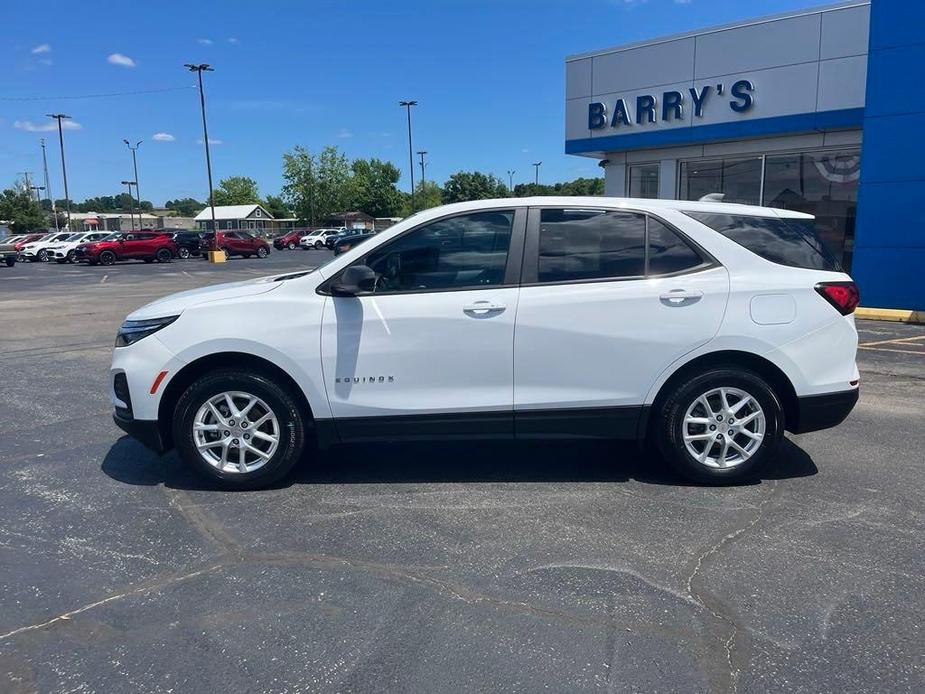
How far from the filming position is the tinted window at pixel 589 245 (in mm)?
4543

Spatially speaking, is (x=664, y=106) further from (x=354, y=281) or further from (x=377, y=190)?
(x=377, y=190)

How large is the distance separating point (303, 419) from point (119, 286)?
20264 mm

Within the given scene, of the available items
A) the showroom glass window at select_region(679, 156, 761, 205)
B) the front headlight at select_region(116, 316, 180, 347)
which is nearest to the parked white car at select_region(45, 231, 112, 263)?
the showroom glass window at select_region(679, 156, 761, 205)

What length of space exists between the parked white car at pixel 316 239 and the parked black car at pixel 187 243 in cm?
1804

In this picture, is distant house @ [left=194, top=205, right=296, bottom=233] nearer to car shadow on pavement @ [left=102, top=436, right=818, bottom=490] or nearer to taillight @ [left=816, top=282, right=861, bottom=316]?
car shadow on pavement @ [left=102, top=436, right=818, bottom=490]

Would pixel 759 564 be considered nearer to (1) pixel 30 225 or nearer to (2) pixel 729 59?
(2) pixel 729 59

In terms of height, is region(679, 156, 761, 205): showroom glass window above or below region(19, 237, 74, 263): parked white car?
above

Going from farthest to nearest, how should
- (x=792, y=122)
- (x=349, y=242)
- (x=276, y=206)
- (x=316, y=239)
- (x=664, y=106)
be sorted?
1. (x=276, y=206)
2. (x=316, y=239)
3. (x=349, y=242)
4. (x=664, y=106)
5. (x=792, y=122)

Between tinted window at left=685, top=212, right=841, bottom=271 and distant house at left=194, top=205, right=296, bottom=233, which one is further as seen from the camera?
distant house at left=194, top=205, right=296, bottom=233

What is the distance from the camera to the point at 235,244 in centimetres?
4412

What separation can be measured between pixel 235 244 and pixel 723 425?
4296 cm

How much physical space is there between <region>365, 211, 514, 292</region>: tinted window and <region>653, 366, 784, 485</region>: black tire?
1.36 metres

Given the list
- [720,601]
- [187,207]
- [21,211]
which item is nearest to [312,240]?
[21,211]

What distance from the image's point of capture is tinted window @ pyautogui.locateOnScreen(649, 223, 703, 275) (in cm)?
456
